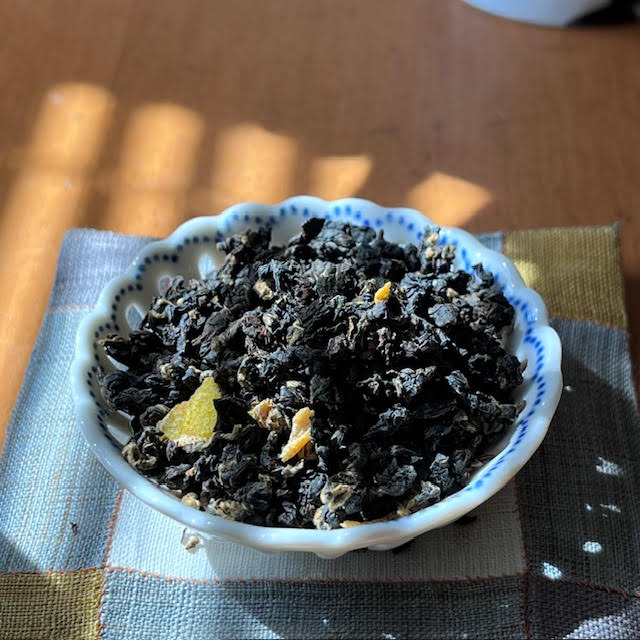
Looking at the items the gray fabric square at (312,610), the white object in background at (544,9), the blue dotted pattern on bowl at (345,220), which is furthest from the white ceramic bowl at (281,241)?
the white object in background at (544,9)

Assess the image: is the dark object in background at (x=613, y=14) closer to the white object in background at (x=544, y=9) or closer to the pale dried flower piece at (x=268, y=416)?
the white object in background at (x=544, y=9)

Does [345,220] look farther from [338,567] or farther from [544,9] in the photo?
[544,9]

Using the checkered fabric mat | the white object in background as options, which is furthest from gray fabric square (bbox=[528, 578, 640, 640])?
the white object in background

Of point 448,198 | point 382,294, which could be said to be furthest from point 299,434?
point 448,198

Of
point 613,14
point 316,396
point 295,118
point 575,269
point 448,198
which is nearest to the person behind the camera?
point 316,396

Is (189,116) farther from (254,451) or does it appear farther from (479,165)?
(254,451)

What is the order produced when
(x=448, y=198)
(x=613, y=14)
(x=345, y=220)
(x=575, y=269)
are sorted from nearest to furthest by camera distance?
(x=345, y=220)
(x=575, y=269)
(x=448, y=198)
(x=613, y=14)

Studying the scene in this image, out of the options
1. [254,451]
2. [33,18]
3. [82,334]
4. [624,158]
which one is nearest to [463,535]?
[254,451]

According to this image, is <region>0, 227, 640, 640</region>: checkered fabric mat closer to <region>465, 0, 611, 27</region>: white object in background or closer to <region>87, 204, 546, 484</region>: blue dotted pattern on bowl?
<region>87, 204, 546, 484</region>: blue dotted pattern on bowl
